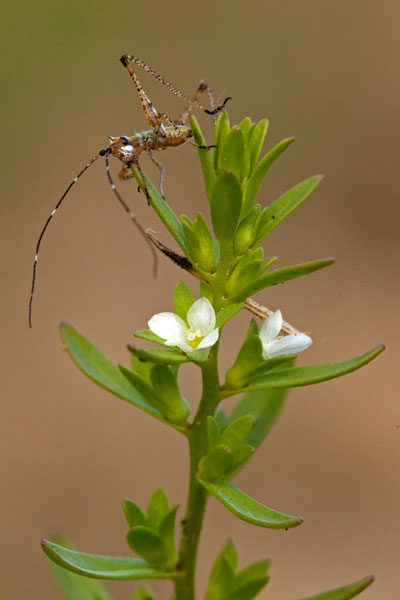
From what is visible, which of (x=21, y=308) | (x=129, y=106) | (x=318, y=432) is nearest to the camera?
(x=318, y=432)

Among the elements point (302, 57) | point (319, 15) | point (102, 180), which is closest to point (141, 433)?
point (102, 180)

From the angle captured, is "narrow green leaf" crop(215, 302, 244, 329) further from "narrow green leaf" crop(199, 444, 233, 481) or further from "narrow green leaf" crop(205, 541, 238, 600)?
"narrow green leaf" crop(205, 541, 238, 600)

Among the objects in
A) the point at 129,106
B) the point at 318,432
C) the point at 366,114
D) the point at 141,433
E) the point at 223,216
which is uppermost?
the point at 129,106

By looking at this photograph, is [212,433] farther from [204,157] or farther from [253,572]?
[204,157]

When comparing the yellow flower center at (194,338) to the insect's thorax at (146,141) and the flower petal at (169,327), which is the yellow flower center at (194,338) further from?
the insect's thorax at (146,141)

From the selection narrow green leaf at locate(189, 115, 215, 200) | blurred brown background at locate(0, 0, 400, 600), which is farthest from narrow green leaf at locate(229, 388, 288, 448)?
blurred brown background at locate(0, 0, 400, 600)

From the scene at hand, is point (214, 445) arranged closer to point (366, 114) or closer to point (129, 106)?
point (129, 106)

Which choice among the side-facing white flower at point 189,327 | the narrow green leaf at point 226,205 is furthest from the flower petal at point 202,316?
the narrow green leaf at point 226,205
